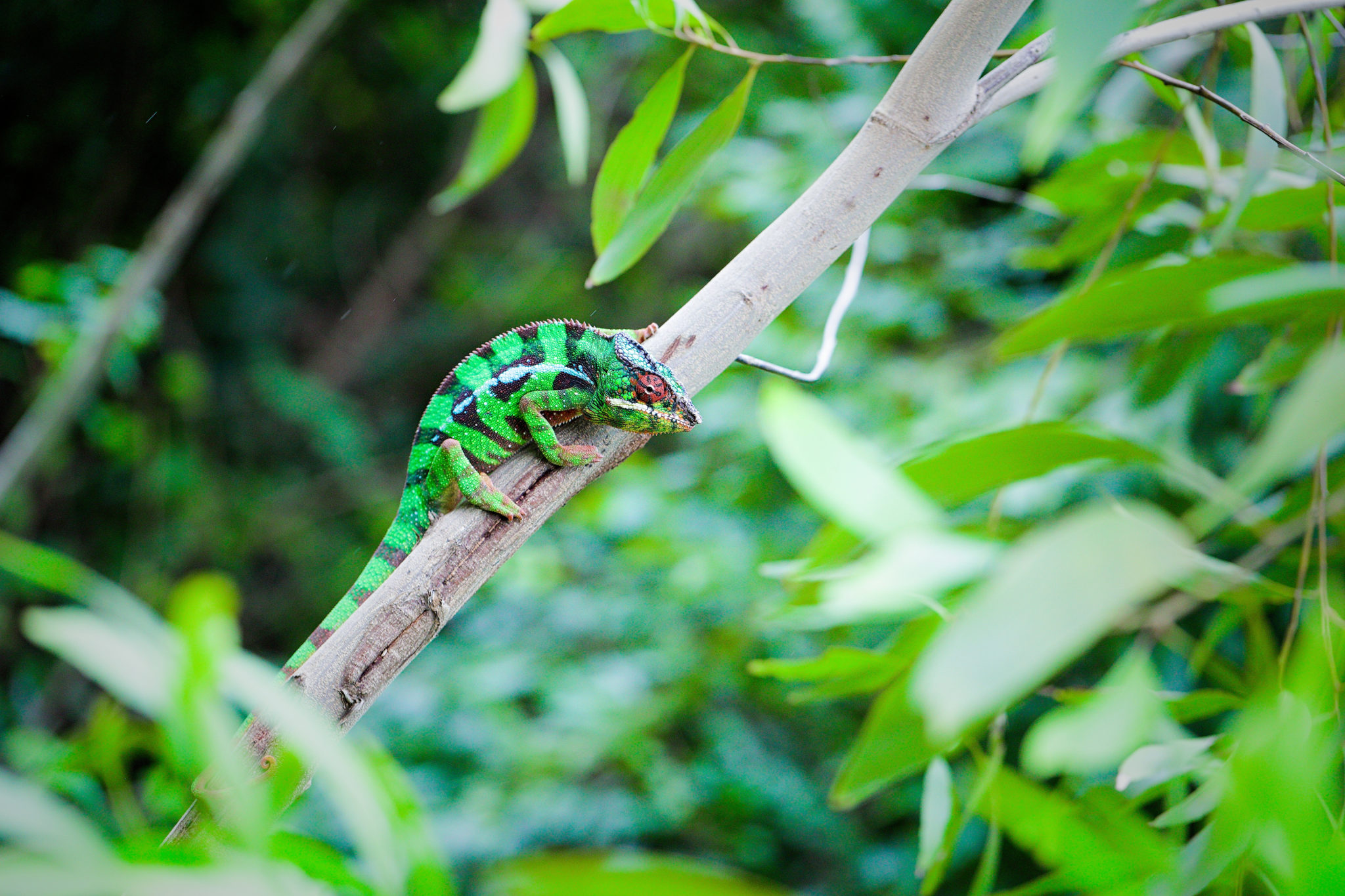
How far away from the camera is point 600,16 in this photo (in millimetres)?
827

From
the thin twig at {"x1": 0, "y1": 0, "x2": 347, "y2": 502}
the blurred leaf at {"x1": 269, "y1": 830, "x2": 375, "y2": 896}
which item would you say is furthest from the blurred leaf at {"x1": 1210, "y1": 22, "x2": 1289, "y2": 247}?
the thin twig at {"x1": 0, "y1": 0, "x2": 347, "y2": 502}

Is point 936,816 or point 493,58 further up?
point 493,58

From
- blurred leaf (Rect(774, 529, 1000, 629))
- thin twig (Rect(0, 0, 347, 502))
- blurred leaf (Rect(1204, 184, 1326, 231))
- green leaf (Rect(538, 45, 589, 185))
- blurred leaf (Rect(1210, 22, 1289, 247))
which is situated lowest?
blurred leaf (Rect(1204, 184, 1326, 231))

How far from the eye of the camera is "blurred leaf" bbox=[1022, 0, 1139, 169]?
0.33 m

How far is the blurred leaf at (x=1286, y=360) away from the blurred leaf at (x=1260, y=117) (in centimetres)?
17

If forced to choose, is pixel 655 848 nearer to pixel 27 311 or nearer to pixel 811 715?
pixel 811 715

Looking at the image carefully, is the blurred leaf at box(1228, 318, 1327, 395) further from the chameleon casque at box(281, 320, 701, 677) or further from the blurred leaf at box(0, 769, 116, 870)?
the blurred leaf at box(0, 769, 116, 870)

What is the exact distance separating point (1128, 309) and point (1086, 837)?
1.09 feet

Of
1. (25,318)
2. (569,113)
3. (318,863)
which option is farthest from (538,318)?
(318,863)

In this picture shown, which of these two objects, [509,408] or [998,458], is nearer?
[998,458]

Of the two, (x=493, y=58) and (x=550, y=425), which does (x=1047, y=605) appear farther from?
(x=550, y=425)

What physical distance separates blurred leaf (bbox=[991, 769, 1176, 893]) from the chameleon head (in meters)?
0.50

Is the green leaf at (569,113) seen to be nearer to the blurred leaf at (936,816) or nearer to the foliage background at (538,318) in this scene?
the foliage background at (538,318)

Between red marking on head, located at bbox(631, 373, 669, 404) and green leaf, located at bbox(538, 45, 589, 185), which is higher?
green leaf, located at bbox(538, 45, 589, 185)
